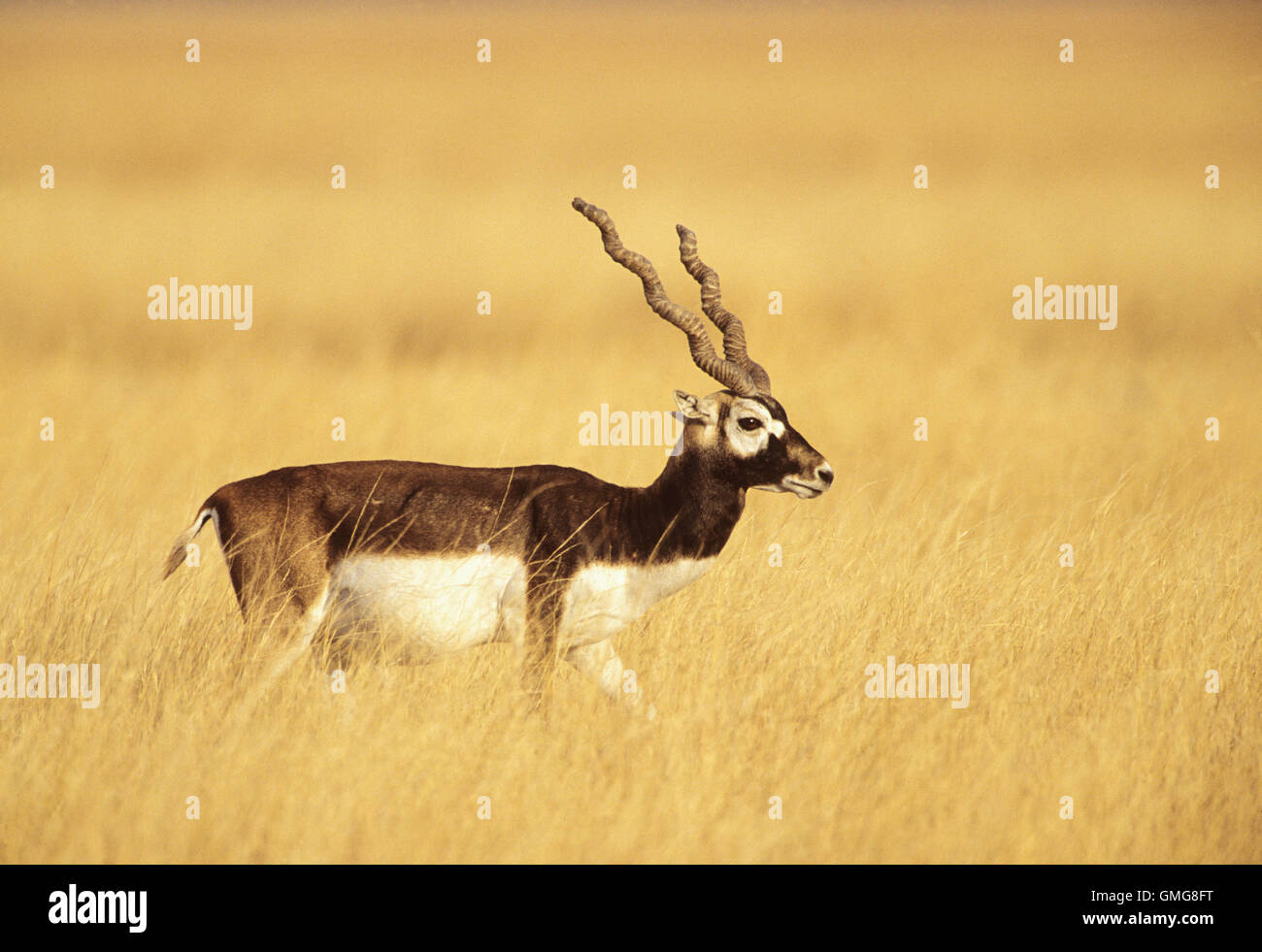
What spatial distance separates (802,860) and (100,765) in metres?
3.12

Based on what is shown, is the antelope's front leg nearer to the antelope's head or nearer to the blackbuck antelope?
the blackbuck antelope

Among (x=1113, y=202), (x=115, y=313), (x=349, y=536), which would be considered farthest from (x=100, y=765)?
(x=1113, y=202)

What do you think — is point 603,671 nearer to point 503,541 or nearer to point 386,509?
point 503,541

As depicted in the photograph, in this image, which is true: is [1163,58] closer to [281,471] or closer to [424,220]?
[424,220]

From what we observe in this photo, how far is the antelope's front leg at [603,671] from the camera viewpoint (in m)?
7.82

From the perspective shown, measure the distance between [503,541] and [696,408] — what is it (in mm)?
1168

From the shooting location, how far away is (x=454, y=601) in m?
7.59

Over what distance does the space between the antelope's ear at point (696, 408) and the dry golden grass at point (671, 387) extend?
4.75 ft

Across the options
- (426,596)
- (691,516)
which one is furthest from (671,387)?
(426,596)

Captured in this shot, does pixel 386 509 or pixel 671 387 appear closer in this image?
pixel 386 509

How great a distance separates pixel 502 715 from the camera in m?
7.64

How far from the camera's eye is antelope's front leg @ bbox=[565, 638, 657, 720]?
782cm

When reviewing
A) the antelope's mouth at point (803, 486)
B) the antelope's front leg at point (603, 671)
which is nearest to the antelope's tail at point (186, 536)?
the antelope's front leg at point (603, 671)

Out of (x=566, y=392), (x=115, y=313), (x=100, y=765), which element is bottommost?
(x=100, y=765)
